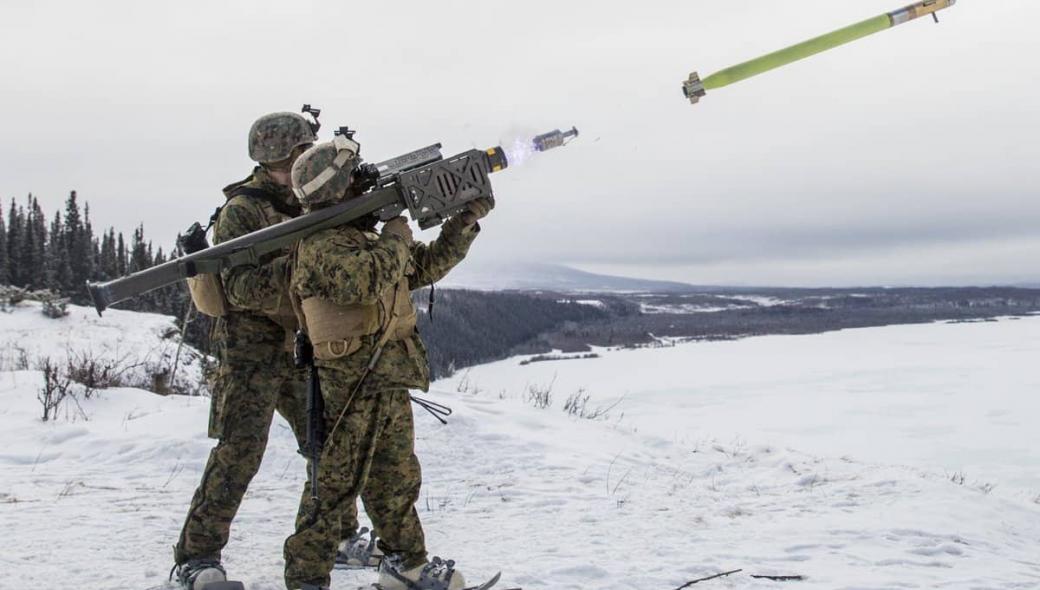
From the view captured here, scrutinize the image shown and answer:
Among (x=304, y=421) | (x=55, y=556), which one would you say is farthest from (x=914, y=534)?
(x=55, y=556)

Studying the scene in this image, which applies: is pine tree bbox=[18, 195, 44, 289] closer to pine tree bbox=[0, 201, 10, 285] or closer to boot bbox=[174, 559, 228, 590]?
pine tree bbox=[0, 201, 10, 285]

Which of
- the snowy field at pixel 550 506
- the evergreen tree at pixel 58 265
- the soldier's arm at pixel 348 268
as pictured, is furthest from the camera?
the evergreen tree at pixel 58 265

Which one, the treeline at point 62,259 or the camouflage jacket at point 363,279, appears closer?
the camouflage jacket at point 363,279

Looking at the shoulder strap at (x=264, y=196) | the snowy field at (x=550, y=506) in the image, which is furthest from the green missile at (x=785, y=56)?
the snowy field at (x=550, y=506)

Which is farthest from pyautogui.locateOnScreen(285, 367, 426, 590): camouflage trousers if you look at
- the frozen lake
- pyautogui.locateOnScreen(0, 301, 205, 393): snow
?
pyautogui.locateOnScreen(0, 301, 205, 393): snow

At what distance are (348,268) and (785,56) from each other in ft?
9.97

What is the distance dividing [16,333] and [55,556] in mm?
25349

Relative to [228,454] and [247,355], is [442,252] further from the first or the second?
[228,454]

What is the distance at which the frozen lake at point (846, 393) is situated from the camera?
29.7 m

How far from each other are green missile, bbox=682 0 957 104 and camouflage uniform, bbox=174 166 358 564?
2.63 metres

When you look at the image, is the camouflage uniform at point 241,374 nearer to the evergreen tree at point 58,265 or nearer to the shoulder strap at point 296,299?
the shoulder strap at point 296,299

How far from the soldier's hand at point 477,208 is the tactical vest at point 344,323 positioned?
58 cm

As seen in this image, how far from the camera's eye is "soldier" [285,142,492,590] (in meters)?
3.64

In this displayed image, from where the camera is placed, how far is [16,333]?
82.8 feet
